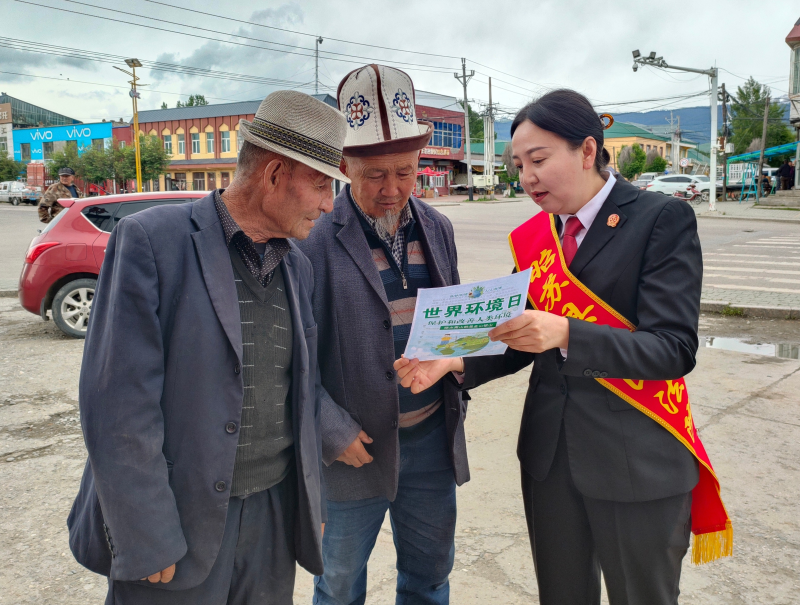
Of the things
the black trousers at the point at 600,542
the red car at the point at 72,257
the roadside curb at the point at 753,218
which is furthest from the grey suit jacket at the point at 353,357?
the roadside curb at the point at 753,218

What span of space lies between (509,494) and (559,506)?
6.18ft

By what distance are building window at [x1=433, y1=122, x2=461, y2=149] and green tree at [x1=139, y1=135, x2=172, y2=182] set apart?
23.7m

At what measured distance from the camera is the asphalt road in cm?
288

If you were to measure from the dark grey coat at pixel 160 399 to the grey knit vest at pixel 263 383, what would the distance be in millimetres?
94

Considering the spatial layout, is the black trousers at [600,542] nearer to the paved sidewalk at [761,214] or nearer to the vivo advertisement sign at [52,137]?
the paved sidewalk at [761,214]

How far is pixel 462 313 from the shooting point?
168 cm

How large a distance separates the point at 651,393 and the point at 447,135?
60.1m

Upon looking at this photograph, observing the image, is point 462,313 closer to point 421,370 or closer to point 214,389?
point 421,370

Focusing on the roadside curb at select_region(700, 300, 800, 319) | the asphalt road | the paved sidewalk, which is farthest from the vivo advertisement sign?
the roadside curb at select_region(700, 300, 800, 319)

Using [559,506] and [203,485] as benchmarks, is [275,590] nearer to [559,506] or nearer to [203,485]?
[203,485]

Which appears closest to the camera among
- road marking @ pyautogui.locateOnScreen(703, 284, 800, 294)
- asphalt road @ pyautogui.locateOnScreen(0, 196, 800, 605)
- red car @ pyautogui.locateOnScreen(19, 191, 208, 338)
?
asphalt road @ pyautogui.locateOnScreen(0, 196, 800, 605)

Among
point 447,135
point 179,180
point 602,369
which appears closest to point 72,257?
point 602,369

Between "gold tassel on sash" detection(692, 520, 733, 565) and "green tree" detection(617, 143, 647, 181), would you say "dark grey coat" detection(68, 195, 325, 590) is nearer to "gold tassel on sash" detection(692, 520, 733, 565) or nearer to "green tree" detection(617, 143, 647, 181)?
"gold tassel on sash" detection(692, 520, 733, 565)

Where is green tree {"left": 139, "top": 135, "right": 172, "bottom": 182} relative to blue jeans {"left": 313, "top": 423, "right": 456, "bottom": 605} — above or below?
above
